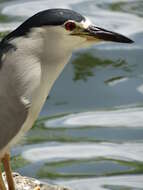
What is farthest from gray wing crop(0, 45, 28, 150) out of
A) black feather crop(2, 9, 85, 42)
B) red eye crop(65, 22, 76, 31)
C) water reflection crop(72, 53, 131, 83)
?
water reflection crop(72, 53, 131, 83)

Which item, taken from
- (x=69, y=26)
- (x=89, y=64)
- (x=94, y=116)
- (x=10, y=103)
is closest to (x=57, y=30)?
(x=69, y=26)

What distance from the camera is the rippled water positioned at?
6750 mm

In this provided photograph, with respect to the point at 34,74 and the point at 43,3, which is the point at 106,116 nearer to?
the point at 43,3

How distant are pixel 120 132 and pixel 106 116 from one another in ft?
0.95

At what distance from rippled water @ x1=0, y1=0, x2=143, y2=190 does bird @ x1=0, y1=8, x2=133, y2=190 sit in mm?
1789

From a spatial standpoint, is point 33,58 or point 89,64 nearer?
point 33,58

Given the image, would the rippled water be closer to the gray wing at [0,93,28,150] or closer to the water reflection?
the water reflection

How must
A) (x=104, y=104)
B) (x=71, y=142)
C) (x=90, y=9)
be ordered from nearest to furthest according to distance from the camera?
(x=71, y=142) < (x=104, y=104) < (x=90, y=9)

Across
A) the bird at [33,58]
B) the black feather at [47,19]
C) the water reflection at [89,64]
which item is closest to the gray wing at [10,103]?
the bird at [33,58]

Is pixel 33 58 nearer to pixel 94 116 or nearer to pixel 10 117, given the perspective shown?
pixel 10 117

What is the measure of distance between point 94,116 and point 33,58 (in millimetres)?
2816

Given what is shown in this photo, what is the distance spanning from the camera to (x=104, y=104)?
25.5ft

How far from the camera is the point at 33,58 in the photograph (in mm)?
4758

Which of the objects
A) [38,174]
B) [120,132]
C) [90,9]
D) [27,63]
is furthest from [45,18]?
[90,9]
